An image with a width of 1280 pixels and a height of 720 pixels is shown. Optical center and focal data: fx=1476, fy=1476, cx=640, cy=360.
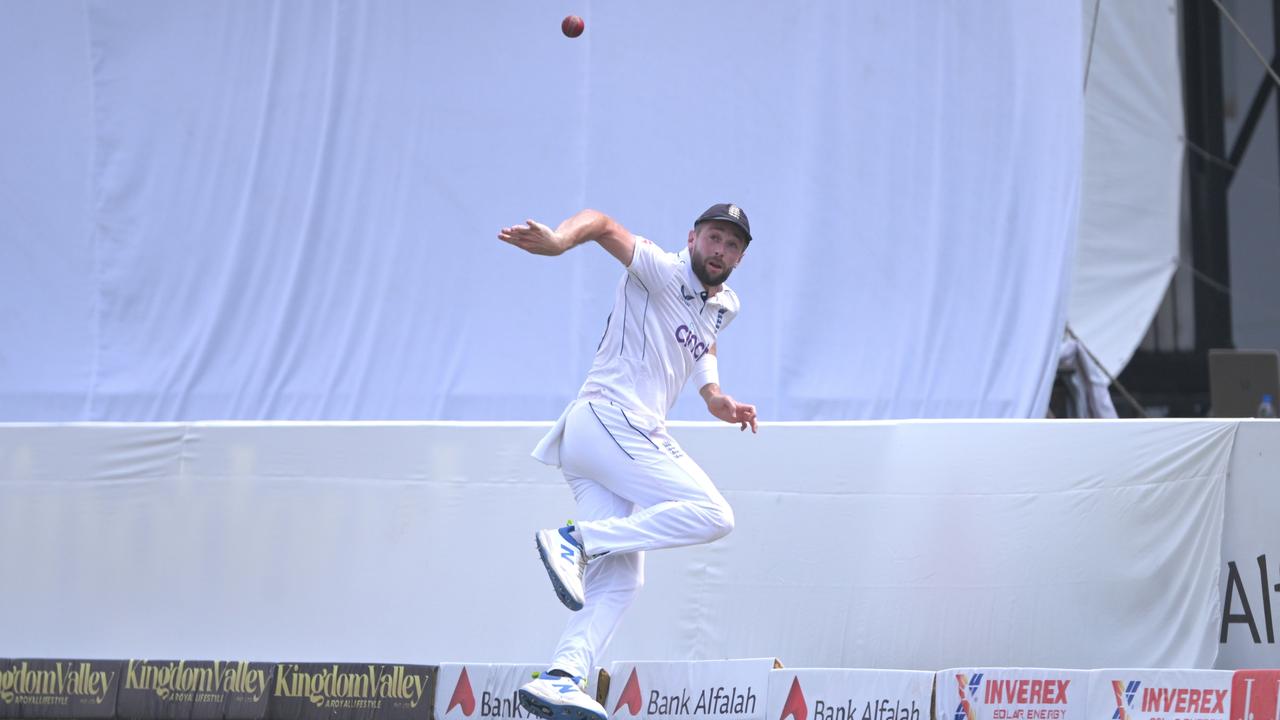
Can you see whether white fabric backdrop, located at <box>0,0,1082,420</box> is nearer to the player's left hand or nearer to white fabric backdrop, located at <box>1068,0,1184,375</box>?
the player's left hand

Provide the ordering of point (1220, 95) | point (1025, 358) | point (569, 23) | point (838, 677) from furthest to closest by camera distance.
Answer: point (1220, 95), point (1025, 358), point (569, 23), point (838, 677)

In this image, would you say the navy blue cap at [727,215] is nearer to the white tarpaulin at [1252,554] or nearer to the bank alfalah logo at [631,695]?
the bank alfalah logo at [631,695]

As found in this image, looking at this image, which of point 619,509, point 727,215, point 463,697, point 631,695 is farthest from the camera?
point 463,697

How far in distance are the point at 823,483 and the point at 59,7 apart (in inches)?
203

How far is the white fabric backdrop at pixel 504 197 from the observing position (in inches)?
320

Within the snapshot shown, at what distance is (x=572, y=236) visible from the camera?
4750mm

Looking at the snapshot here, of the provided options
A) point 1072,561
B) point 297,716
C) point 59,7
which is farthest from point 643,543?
point 59,7

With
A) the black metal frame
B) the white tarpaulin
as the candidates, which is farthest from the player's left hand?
the black metal frame

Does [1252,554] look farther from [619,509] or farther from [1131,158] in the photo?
A: [1131,158]

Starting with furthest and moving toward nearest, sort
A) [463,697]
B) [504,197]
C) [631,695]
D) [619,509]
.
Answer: [504,197], [463,697], [631,695], [619,509]

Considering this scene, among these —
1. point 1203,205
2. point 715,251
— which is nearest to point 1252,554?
point 715,251

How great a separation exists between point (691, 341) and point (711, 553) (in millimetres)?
2009

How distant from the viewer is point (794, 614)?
712 centimetres

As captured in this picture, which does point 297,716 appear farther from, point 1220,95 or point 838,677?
point 1220,95
